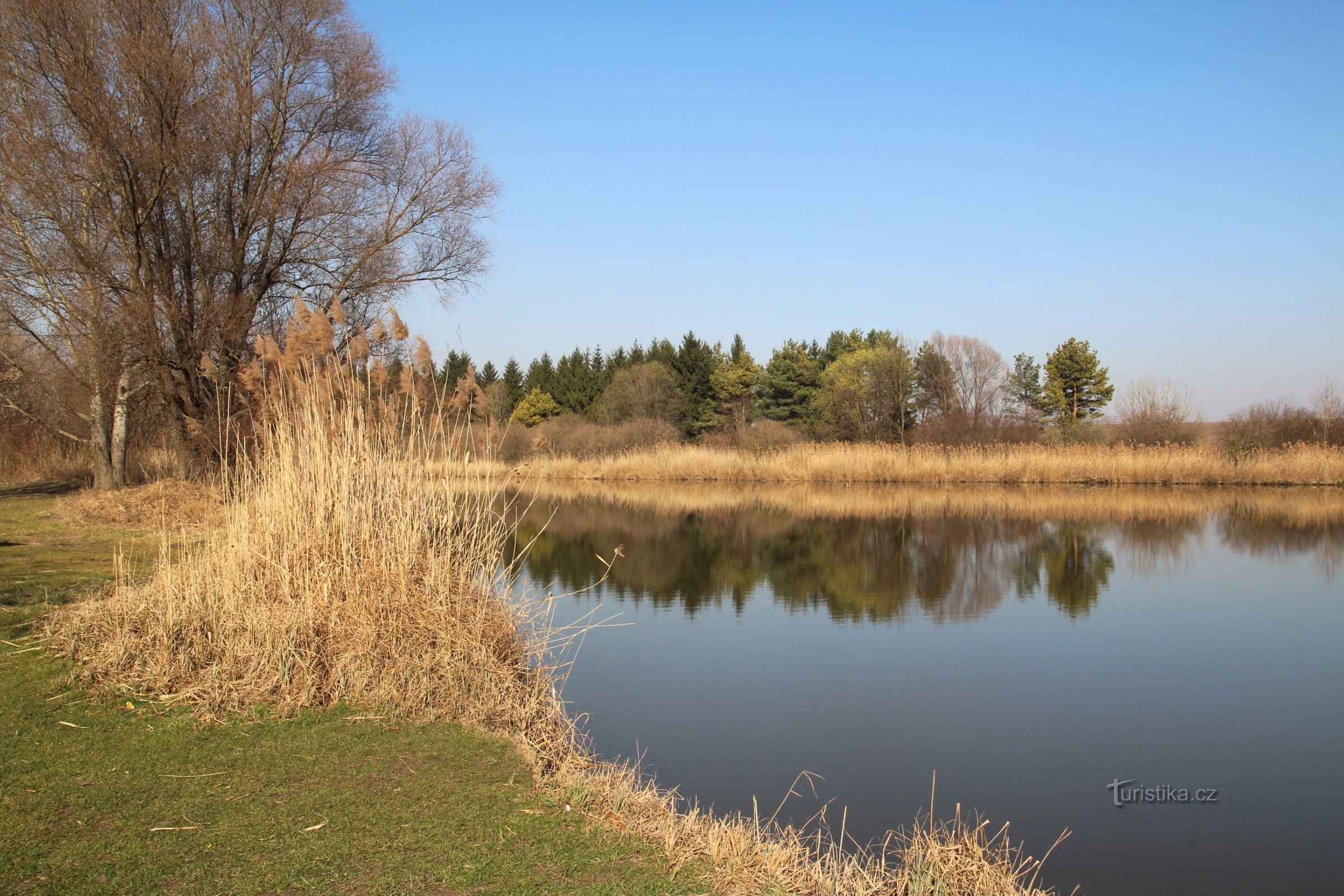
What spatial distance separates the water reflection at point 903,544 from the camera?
10375 millimetres

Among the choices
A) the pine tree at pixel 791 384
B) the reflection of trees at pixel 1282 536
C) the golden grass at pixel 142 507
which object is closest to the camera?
the golden grass at pixel 142 507

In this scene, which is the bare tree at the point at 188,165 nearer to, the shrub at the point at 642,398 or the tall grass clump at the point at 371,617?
the tall grass clump at the point at 371,617

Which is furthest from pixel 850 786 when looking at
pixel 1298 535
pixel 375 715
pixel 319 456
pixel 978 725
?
pixel 1298 535

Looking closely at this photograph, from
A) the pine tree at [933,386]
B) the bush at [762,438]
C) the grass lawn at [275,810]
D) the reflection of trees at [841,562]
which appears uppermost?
the pine tree at [933,386]

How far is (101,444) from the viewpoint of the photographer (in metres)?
14.9

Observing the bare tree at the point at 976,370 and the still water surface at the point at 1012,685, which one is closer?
the still water surface at the point at 1012,685

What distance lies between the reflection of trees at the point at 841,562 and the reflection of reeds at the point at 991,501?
1.98m

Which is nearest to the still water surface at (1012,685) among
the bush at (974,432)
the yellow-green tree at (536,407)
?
the bush at (974,432)

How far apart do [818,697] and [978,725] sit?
1096 mm

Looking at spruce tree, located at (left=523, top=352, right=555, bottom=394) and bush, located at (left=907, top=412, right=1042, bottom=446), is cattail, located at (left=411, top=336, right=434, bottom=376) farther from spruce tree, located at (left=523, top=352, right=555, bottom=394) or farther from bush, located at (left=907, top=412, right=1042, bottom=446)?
spruce tree, located at (left=523, top=352, right=555, bottom=394)

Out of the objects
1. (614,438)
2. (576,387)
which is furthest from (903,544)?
(576,387)

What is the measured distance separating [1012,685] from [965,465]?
22248 millimetres

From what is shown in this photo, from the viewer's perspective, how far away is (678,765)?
503 cm

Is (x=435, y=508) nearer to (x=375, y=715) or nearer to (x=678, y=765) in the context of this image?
(x=375, y=715)
